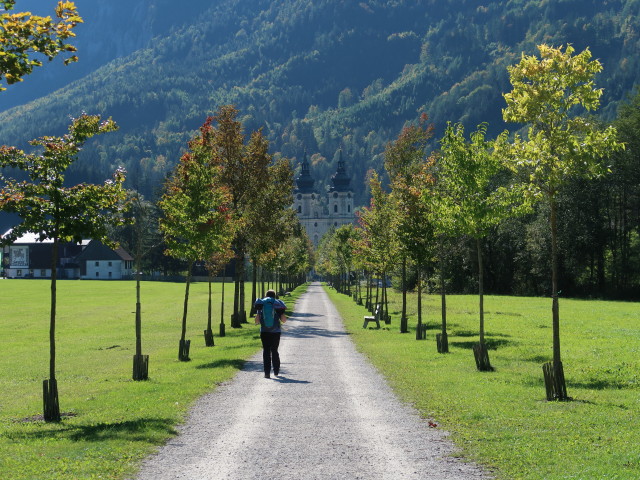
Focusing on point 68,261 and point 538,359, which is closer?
point 538,359

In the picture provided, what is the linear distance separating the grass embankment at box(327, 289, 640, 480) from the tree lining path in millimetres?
699

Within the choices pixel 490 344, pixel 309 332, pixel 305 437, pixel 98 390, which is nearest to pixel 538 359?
pixel 490 344

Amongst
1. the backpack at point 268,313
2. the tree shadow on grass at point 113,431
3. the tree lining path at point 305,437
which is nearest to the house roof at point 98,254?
the backpack at point 268,313

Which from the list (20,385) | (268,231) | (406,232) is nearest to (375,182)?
(268,231)

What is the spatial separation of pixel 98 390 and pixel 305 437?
9.36 m

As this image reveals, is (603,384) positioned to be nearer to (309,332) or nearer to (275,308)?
(275,308)

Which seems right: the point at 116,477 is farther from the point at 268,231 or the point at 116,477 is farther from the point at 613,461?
the point at 268,231

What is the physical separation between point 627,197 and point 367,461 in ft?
252

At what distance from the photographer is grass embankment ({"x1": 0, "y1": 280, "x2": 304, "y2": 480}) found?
38.4 ft

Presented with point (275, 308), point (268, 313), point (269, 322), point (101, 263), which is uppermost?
point (101, 263)

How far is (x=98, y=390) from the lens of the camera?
20.1 m

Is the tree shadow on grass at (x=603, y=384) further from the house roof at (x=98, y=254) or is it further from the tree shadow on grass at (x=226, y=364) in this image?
the house roof at (x=98, y=254)

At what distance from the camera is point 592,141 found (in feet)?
57.6

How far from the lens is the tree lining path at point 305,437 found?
423 inches
